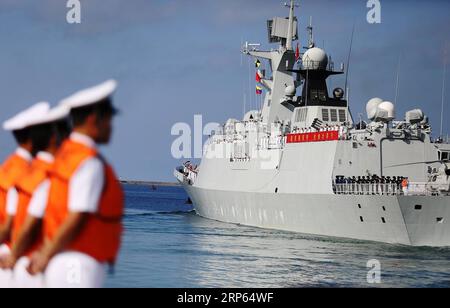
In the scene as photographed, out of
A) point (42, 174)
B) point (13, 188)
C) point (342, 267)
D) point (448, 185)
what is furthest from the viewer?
point (448, 185)

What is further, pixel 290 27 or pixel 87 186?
pixel 290 27

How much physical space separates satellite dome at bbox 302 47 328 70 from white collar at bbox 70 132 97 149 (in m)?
34.1

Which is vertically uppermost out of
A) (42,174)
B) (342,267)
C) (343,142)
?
(343,142)

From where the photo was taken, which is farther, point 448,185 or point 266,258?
point 448,185

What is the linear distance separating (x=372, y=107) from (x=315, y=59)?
7.62 metres

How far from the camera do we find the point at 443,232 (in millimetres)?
26047

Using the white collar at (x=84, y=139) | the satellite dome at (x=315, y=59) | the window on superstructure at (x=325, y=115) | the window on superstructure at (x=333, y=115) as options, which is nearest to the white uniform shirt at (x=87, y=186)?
the white collar at (x=84, y=139)

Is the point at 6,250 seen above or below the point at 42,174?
below

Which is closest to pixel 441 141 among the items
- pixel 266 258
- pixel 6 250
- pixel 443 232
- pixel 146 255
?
pixel 443 232

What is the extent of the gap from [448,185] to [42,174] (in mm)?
24143

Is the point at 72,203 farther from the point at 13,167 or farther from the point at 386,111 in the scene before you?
the point at 386,111

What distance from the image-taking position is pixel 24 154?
204 inches

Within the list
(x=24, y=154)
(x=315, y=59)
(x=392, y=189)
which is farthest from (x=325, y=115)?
(x=24, y=154)

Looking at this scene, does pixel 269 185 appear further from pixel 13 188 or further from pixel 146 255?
pixel 13 188
